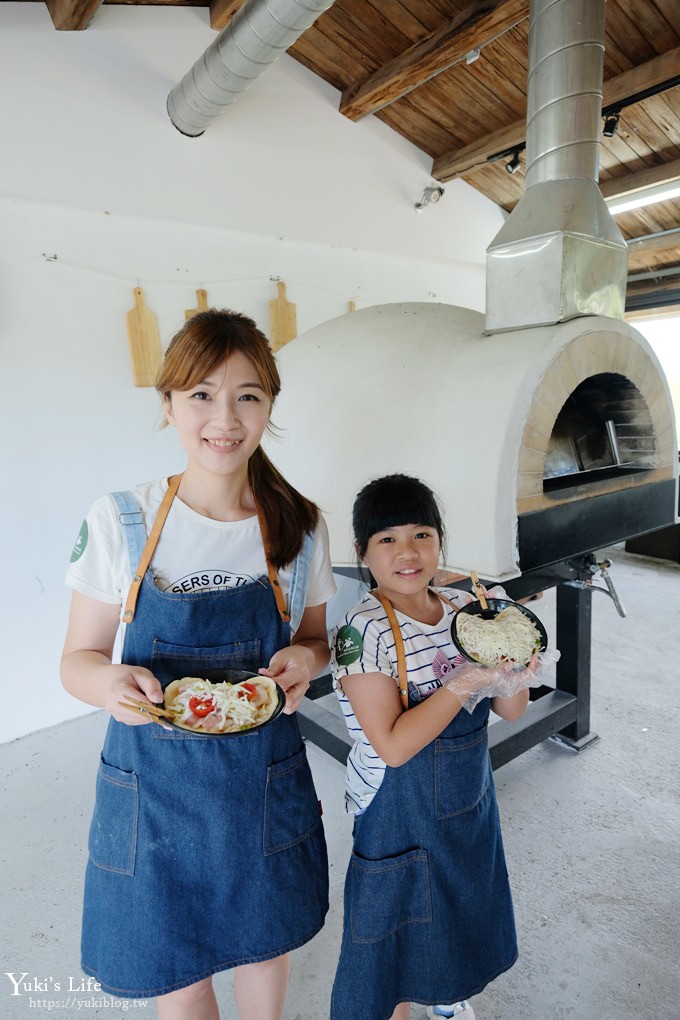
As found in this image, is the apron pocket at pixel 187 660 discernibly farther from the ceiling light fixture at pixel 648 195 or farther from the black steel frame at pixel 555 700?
the ceiling light fixture at pixel 648 195

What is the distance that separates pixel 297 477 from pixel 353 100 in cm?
257

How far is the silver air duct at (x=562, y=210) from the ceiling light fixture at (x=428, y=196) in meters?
1.90

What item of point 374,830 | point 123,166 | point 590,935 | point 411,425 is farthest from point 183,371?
point 123,166

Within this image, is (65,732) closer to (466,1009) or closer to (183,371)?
(466,1009)

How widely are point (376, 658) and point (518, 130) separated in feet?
13.2

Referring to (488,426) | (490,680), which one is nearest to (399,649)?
(490,680)

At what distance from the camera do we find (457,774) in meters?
1.18

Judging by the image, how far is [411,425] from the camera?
2.34 m

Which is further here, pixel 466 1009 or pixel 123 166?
pixel 123 166

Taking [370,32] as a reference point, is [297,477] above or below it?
below

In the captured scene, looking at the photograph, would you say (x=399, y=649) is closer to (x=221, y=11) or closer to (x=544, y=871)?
(x=544, y=871)

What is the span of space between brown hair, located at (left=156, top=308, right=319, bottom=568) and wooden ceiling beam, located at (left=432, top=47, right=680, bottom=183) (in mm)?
3525

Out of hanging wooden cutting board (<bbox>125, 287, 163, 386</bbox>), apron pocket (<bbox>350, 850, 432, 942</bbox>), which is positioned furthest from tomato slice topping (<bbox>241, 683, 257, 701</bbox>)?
hanging wooden cutting board (<bbox>125, 287, 163, 386</bbox>)

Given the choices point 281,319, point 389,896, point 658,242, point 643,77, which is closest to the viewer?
point 389,896
